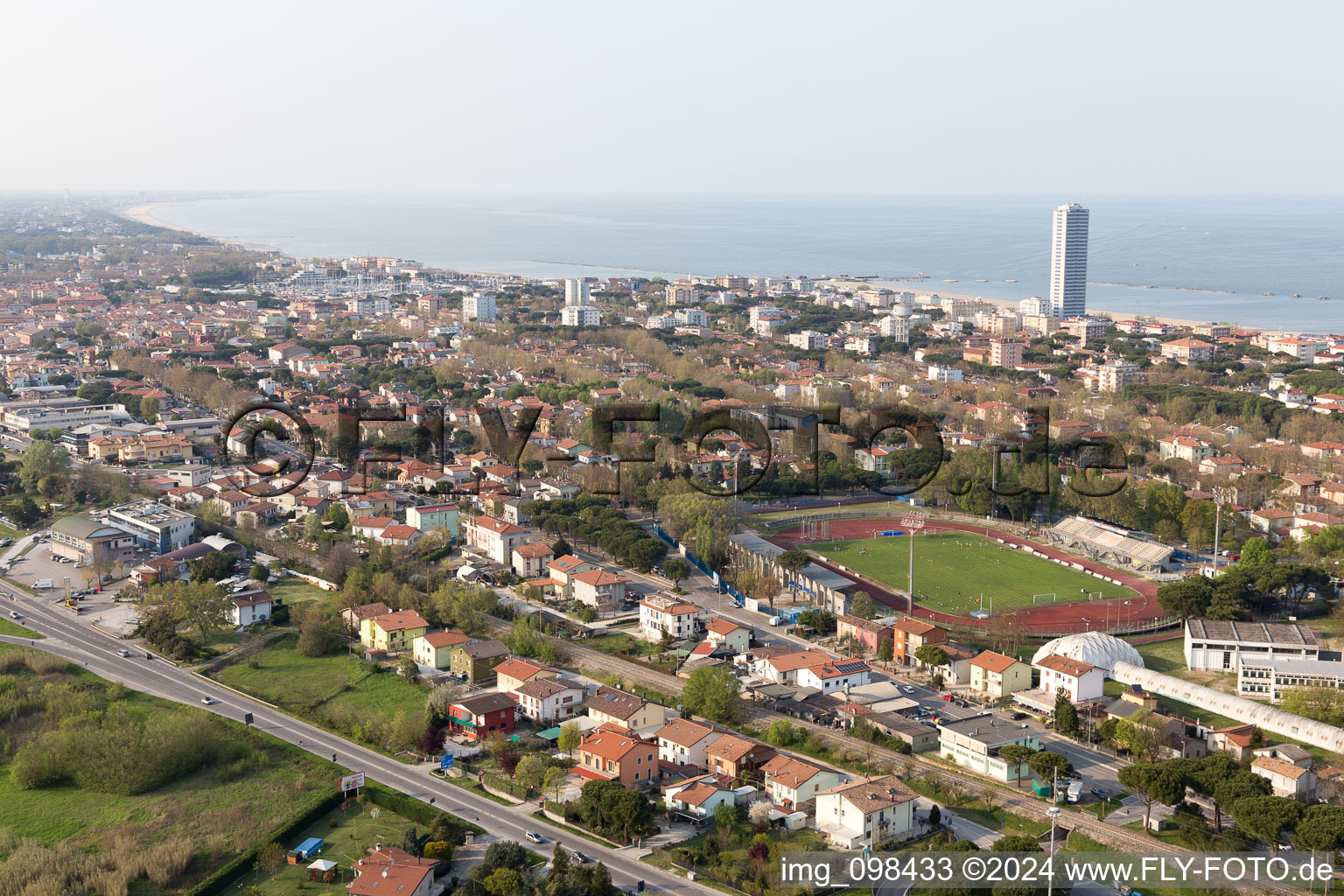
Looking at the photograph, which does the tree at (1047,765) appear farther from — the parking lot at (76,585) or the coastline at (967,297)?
the coastline at (967,297)

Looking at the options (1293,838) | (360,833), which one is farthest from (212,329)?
(1293,838)

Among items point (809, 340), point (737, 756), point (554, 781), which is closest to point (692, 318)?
point (809, 340)

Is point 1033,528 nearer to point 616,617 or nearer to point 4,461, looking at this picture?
point 616,617

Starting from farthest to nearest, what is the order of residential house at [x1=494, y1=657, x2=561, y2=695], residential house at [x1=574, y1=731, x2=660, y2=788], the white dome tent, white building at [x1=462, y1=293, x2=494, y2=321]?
white building at [x1=462, y1=293, x2=494, y2=321]
the white dome tent
residential house at [x1=494, y1=657, x2=561, y2=695]
residential house at [x1=574, y1=731, x2=660, y2=788]

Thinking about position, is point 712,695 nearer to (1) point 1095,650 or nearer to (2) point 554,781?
(2) point 554,781

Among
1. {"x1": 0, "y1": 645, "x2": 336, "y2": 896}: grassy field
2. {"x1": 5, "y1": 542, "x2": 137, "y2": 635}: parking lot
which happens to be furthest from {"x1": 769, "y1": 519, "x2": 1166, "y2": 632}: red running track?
{"x1": 5, "y1": 542, "x2": 137, "y2": 635}: parking lot

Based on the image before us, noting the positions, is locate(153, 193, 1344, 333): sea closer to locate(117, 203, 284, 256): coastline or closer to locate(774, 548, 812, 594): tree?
locate(117, 203, 284, 256): coastline

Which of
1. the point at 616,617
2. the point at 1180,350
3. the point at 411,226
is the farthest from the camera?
the point at 411,226
